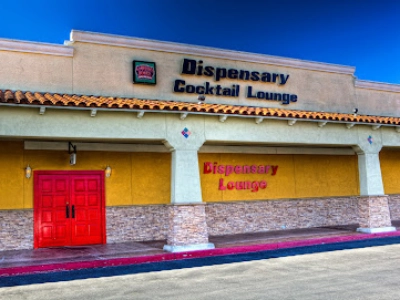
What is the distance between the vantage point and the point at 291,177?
686 inches

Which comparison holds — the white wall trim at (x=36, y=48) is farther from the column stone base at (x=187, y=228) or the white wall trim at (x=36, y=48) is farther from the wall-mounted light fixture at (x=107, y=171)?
the column stone base at (x=187, y=228)

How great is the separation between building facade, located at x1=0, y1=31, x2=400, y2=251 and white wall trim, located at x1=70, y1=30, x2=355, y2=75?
42mm

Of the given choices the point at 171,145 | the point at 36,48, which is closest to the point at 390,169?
the point at 171,145

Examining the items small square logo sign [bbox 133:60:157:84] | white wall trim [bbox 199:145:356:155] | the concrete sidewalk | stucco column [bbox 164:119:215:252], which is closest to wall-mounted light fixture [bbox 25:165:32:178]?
the concrete sidewalk

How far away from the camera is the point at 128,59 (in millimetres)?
15109

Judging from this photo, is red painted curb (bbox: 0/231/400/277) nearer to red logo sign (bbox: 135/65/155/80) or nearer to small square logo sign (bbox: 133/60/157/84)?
small square logo sign (bbox: 133/60/157/84)

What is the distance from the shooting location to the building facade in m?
12.2

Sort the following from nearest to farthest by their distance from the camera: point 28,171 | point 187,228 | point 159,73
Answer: point 187,228 < point 28,171 < point 159,73

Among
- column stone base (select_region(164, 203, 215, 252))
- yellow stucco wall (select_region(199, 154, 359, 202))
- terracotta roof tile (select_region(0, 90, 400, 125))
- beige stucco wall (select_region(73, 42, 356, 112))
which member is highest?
beige stucco wall (select_region(73, 42, 356, 112))

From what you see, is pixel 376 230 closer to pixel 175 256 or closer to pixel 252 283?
pixel 175 256

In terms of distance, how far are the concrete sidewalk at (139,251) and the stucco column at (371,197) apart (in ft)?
1.46

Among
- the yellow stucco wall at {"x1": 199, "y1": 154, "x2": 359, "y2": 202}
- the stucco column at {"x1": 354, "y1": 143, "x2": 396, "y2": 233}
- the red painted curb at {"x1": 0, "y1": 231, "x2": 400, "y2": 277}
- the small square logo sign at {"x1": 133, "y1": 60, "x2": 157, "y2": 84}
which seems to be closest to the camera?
the red painted curb at {"x1": 0, "y1": 231, "x2": 400, "y2": 277}

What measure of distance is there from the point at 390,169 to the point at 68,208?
47.1ft

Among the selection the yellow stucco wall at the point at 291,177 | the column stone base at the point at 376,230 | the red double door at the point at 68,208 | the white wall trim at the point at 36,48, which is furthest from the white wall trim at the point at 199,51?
the column stone base at the point at 376,230
